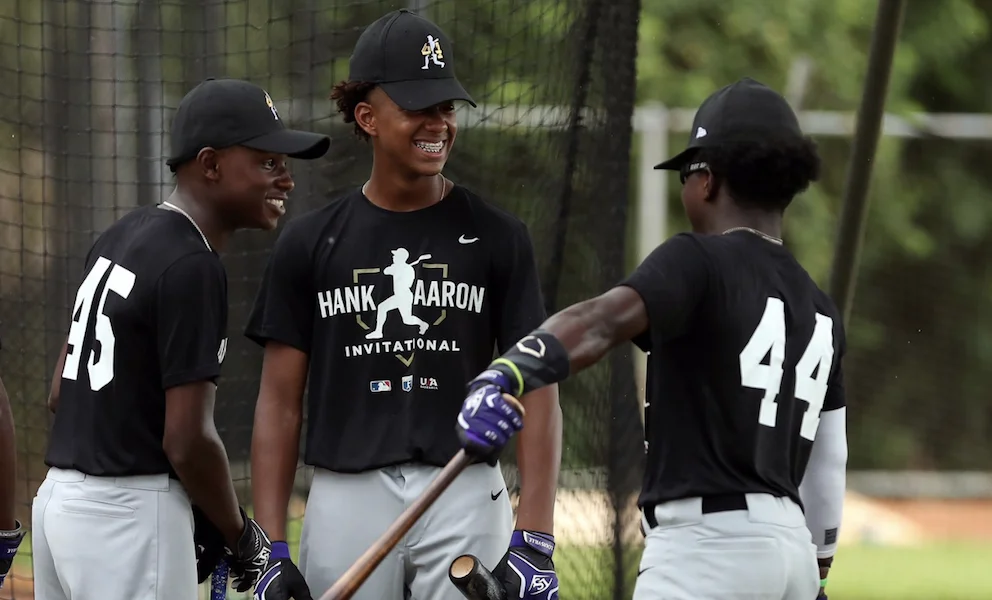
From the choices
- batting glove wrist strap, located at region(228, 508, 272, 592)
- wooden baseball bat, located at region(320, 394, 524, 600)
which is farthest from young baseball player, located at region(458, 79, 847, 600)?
batting glove wrist strap, located at region(228, 508, 272, 592)

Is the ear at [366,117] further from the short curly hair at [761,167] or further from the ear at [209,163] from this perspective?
the short curly hair at [761,167]

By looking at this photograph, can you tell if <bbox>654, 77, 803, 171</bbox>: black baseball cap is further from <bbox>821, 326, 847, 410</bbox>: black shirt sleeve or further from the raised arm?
<bbox>821, 326, 847, 410</bbox>: black shirt sleeve

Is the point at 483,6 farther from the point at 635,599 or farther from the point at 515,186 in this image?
the point at 635,599

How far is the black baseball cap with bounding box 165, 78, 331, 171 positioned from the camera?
3.72 metres

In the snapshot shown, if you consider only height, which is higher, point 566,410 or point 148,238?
point 148,238

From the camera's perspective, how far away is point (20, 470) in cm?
735

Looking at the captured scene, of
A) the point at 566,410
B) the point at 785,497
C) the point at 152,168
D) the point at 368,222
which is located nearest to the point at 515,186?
the point at 566,410

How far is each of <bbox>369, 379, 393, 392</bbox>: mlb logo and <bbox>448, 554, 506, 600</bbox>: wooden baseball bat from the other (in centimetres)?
48

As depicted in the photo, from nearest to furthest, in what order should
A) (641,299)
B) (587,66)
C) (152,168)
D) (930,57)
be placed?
(641,299) → (587,66) → (152,168) → (930,57)

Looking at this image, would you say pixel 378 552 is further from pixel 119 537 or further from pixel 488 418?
pixel 119 537

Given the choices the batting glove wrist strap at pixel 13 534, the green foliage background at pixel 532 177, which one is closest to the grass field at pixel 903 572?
the green foliage background at pixel 532 177

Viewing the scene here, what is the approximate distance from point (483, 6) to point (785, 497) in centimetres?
286

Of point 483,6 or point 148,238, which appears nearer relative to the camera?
point 148,238

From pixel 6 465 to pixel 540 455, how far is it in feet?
4.93
